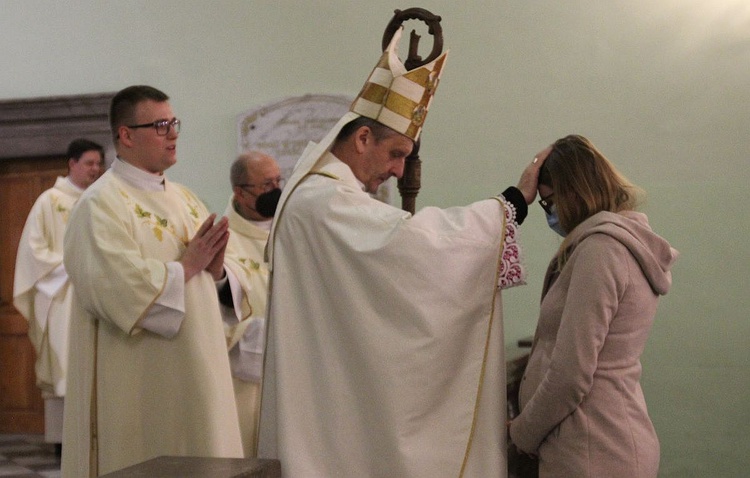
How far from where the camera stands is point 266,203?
4977 millimetres

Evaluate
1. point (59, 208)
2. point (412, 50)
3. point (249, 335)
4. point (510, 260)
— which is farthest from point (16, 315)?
point (510, 260)

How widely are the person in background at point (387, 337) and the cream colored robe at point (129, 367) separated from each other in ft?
2.61

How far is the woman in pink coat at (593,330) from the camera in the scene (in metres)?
2.71

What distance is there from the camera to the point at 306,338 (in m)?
2.92

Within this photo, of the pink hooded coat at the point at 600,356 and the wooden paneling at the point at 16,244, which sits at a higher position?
the pink hooded coat at the point at 600,356

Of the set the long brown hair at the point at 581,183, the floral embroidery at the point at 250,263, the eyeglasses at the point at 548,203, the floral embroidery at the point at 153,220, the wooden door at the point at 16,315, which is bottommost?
the wooden door at the point at 16,315

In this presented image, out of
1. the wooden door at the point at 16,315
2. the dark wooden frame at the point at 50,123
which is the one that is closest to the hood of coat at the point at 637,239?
the dark wooden frame at the point at 50,123

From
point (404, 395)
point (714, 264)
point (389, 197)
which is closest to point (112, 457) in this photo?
point (404, 395)

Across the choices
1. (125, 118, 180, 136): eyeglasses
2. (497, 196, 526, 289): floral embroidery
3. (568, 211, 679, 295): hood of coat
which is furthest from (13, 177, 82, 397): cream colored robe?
(568, 211, 679, 295): hood of coat

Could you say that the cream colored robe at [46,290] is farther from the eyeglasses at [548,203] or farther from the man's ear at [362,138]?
the eyeglasses at [548,203]

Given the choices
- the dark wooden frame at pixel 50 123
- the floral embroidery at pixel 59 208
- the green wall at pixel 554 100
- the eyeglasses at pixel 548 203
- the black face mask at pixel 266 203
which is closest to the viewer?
the eyeglasses at pixel 548 203

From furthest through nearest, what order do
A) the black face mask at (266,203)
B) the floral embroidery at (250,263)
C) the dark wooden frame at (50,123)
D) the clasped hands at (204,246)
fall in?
the dark wooden frame at (50,123) → the black face mask at (266,203) → the floral embroidery at (250,263) → the clasped hands at (204,246)

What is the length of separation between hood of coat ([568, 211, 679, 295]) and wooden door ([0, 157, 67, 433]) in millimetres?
6178

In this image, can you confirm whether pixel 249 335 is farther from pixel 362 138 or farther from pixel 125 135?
pixel 362 138
